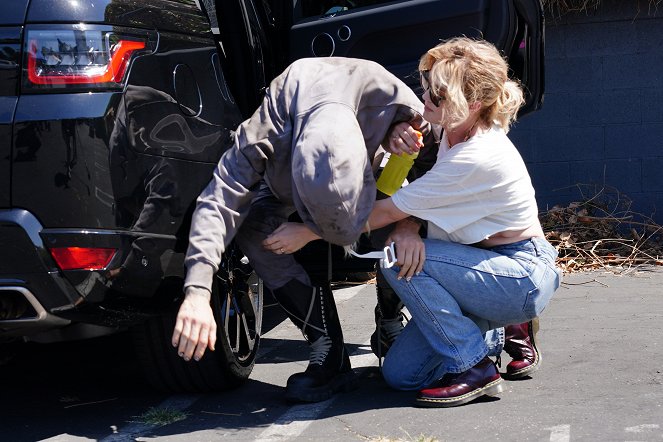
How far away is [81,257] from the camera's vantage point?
3156 mm

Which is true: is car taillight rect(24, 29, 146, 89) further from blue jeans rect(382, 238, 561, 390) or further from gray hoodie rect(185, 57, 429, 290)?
blue jeans rect(382, 238, 561, 390)

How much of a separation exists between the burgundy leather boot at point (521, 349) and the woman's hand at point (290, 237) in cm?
99

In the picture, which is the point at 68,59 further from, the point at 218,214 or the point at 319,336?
the point at 319,336

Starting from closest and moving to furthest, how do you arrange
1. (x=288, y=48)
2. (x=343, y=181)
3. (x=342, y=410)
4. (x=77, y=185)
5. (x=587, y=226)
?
(x=77, y=185), (x=343, y=181), (x=342, y=410), (x=288, y=48), (x=587, y=226)

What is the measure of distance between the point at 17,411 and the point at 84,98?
1447 mm

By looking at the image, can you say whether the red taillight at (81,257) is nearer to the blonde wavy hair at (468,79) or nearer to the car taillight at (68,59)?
the car taillight at (68,59)

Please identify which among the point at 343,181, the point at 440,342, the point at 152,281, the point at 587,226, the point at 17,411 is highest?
the point at 343,181

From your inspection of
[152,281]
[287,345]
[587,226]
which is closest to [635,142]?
[587,226]

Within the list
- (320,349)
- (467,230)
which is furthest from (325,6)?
(320,349)

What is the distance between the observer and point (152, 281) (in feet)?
11.2

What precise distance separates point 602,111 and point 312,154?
4.59 metres

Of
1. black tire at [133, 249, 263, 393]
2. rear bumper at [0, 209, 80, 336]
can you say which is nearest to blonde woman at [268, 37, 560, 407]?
black tire at [133, 249, 263, 393]

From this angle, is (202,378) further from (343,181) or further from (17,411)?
(343,181)

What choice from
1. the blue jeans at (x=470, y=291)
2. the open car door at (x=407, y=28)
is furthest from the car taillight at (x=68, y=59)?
the open car door at (x=407, y=28)
